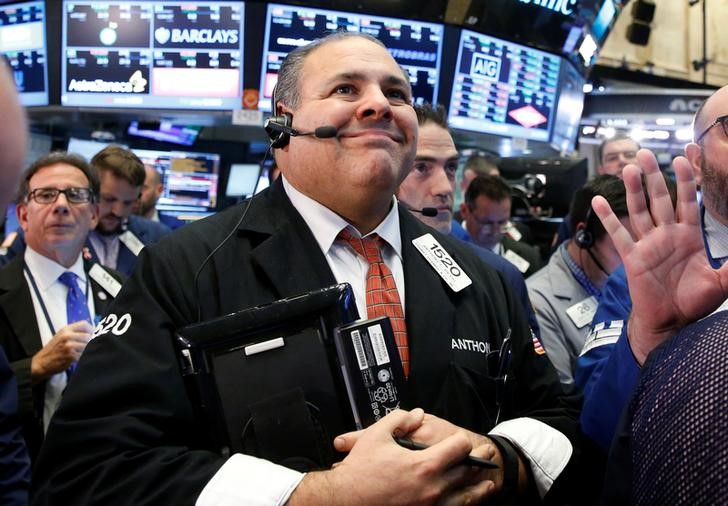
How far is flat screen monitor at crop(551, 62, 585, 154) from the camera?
5.85 meters

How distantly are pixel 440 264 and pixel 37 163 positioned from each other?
2.02m

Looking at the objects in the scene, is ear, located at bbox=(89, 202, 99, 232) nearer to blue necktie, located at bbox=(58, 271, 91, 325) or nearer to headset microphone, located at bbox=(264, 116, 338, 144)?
blue necktie, located at bbox=(58, 271, 91, 325)

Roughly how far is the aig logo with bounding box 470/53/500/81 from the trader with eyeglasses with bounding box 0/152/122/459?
3.05 m

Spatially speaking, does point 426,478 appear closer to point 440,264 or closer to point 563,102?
point 440,264

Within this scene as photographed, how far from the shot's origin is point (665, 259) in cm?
141

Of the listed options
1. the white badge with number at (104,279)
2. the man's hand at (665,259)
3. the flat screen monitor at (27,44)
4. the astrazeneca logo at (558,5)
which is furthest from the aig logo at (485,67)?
the man's hand at (665,259)

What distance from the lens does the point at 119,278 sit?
3.00 metres

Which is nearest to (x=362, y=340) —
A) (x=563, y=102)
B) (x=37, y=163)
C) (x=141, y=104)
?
(x=37, y=163)

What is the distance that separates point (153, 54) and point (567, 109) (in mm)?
3283

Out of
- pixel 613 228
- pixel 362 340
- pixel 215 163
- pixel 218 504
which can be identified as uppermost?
pixel 613 228

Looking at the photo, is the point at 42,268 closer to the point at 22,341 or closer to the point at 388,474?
the point at 22,341

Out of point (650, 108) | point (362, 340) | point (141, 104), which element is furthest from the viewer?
point (650, 108)

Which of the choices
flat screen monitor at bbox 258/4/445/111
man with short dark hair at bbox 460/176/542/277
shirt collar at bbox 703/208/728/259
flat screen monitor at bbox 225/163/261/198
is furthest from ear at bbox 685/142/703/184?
flat screen monitor at bbox 225/163/261/198

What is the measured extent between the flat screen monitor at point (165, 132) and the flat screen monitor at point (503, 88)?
2355 millimetres
